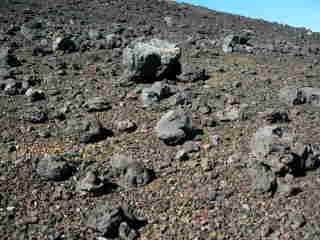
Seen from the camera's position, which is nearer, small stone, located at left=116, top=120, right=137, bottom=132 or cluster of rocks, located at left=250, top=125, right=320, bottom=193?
cluster of rocks, located at left=250, top=125, right=320, bottom=193

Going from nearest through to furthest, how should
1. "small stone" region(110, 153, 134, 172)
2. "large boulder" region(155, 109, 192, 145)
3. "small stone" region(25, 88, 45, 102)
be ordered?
"small stone" region(110, 153, 134, 172) → "large boulder" region(155, 109, 192, 145) → "small stone" region(25, 88, 45, 102)

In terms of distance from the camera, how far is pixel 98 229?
5.61 metres

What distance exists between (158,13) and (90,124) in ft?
50.2

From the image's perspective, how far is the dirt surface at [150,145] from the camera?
5.84 meters

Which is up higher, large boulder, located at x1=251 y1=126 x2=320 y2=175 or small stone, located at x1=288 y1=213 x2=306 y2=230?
large boulder, located at x1=251 y1=126 x2=320 y2=175

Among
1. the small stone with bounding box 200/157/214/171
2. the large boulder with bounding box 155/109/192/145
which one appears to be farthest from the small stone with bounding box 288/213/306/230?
the large boulder with bounding box 155/109/192/145

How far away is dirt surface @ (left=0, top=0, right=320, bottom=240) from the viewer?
5.84 m

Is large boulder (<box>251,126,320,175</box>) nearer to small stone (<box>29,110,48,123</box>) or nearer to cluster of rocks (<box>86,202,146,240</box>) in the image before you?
cluster of rocks (<box>86,202,146,240</box>)

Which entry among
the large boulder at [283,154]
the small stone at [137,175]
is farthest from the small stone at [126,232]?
the large boulder at [283,154]

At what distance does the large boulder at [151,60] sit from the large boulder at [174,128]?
227 cm

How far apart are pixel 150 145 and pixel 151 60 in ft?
9.17

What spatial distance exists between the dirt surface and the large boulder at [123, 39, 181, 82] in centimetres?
20

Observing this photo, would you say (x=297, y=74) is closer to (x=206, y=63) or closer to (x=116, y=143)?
(x=206, y=63)

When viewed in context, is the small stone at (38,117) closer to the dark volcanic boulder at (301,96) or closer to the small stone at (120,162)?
the small stone at (120,162)
